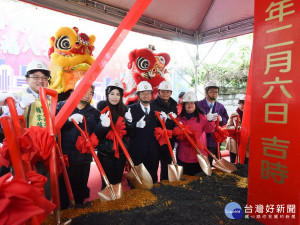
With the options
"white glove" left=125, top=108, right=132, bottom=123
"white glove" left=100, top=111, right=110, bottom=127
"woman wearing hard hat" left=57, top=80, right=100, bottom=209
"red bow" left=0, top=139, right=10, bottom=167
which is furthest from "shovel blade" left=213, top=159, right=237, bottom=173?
"red bow" left=0, top=139, right=10, bottom=167

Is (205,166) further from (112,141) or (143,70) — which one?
(143,70)

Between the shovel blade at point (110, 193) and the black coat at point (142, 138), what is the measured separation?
995mm

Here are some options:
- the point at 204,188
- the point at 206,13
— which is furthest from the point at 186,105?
the point at 206,13

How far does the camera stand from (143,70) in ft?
12.1

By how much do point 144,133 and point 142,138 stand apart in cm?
7

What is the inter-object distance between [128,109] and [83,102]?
1.81ft

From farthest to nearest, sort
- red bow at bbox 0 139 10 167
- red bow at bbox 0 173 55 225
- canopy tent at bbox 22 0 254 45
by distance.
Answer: canopy tent at bbox 22 0 254 45, red bow at bbox 0 139 10 167, red bow at bbox 0 173 55 225

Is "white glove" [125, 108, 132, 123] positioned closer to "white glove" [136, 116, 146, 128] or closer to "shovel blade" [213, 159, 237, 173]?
"white glove" [136, 116, 146, 128]

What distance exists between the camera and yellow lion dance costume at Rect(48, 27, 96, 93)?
2898mm

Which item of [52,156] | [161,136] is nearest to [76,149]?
[161,136]

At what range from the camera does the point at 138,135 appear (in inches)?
96.9

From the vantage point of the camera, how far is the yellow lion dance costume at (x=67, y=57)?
2.90 metres

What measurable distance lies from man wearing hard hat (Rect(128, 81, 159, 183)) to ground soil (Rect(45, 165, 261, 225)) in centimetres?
81

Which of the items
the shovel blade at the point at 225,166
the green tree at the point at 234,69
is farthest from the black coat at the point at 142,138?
the green tree at the point at 234,69
